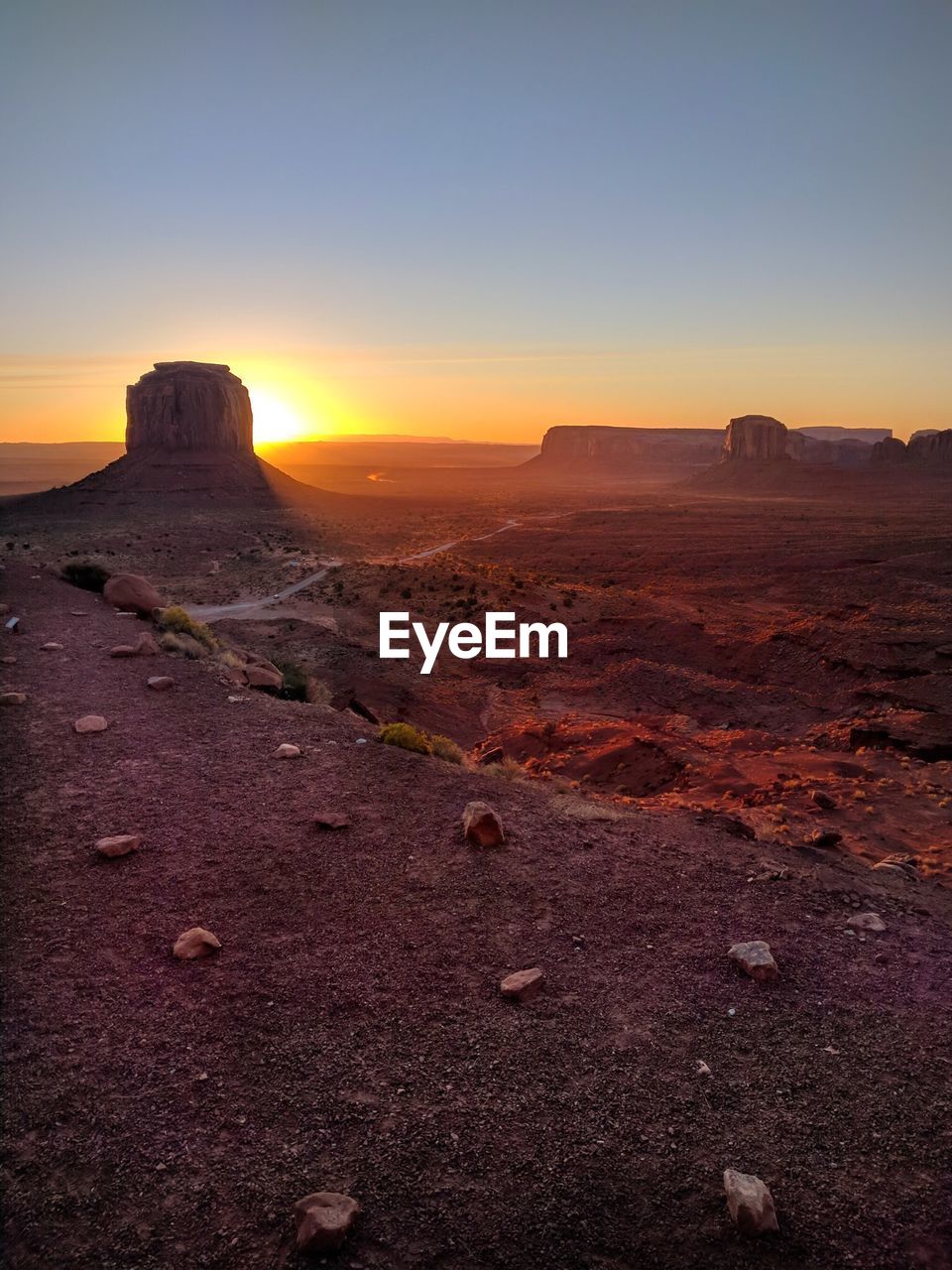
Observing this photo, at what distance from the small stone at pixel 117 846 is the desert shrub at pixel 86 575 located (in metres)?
14.7

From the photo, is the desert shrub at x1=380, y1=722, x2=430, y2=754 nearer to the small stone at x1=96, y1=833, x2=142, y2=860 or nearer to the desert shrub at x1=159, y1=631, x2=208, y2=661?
the small stone at x1=96, y1=833, x2=142, y2=860

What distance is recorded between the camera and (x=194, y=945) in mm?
5375

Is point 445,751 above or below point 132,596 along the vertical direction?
below

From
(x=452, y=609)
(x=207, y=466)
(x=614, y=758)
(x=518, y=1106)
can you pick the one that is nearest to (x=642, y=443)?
(x=207, y=466)

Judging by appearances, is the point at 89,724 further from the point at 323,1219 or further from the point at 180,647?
the point at 323,1219

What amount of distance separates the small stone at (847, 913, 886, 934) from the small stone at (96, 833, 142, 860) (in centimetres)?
643

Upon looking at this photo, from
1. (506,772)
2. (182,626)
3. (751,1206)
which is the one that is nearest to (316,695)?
(182,626)

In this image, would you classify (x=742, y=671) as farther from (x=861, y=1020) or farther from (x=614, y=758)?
(x=861, y=1020)

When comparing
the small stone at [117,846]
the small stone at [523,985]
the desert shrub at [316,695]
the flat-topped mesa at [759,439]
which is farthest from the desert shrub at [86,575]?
the flat-topped mesa at [759,439]

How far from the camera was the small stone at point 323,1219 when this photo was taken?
3.33m

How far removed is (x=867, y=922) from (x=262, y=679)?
31.2ft

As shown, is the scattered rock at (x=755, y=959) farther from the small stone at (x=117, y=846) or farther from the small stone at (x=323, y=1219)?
the small stone at (x=117, y=846)

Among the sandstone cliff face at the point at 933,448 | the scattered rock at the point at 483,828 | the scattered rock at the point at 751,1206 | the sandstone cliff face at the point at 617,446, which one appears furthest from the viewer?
the sandstone cliff face at the point at 617,446

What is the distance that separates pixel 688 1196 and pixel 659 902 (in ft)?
9.95
